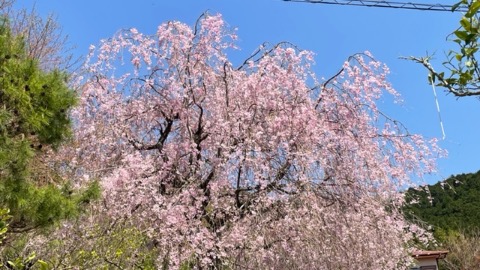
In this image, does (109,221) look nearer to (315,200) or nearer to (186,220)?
(186,220)

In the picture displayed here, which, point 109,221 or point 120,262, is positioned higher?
point 109,221

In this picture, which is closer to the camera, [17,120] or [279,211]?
[17,120]

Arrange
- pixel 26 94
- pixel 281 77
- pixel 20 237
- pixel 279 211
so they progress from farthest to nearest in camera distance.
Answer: pixel 281 77 → pixel 279 211 → pixel 20 237 → pixel 26 94

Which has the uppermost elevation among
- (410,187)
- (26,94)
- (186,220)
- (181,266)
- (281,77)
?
(281,77)

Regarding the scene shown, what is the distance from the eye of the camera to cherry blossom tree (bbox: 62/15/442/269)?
4918 mm

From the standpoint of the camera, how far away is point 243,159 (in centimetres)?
510

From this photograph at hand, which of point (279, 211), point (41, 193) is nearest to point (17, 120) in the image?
point (41, 193)

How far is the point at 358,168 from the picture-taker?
5.35 meters

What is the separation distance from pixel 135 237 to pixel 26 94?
1820 mm

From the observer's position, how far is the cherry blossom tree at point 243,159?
4.92 m

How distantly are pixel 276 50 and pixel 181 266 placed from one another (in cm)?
264

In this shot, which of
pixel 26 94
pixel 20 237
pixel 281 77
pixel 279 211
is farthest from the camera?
pixel 281 77

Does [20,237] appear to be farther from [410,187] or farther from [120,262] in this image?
[410,187]

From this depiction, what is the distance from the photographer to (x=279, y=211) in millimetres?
5062
